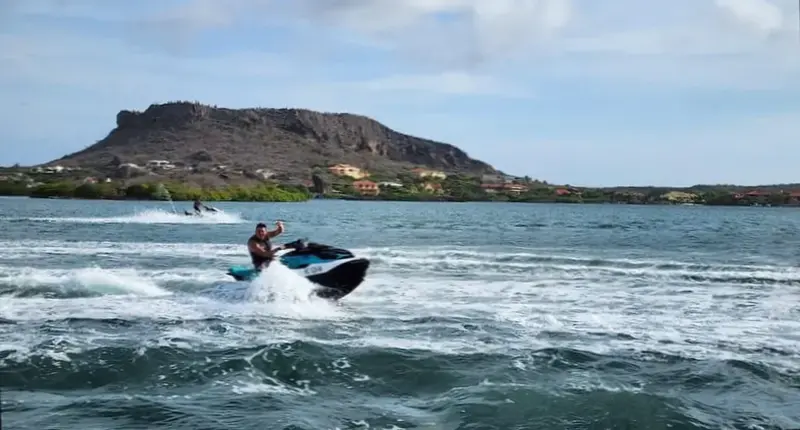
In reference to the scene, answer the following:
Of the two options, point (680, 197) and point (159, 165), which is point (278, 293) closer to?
point (680, 197)

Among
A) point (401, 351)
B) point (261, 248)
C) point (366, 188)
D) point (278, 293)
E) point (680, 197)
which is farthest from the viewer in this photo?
point (366, 188)

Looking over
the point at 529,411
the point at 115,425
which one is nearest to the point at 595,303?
the point at 529,411

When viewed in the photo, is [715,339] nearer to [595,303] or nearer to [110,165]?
[595,303]

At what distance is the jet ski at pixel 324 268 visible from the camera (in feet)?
58.8

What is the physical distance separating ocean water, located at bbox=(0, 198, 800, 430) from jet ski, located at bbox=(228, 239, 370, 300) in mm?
284

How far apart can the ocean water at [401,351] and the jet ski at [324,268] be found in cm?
28

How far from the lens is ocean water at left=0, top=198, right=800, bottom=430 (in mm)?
10023

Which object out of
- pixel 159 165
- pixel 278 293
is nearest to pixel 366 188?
pixel 159 165

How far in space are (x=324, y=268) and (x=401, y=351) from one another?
206 inches

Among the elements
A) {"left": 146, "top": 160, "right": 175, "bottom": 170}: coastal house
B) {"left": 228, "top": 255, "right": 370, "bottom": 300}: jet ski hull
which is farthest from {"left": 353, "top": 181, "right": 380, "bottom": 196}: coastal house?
{"left": 228, "top": 255, "right": 370, "bottom": 300}: jet ski hull

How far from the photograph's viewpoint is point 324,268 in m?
18.0

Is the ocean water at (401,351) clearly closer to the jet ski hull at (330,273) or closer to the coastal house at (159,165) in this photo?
the jet ski hull at (330,273)

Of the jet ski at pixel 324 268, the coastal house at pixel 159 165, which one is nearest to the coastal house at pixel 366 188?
the coastal house at pixel 159 165

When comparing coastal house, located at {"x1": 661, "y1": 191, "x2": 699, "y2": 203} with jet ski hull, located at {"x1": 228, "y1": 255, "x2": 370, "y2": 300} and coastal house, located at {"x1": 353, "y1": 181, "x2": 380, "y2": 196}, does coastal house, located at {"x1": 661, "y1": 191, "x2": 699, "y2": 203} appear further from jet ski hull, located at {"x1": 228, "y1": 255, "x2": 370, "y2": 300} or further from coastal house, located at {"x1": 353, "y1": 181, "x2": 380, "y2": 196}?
jet ski hull, located at {"x1": 228, "y1": 255, "x2": 370, "y2": 300}
